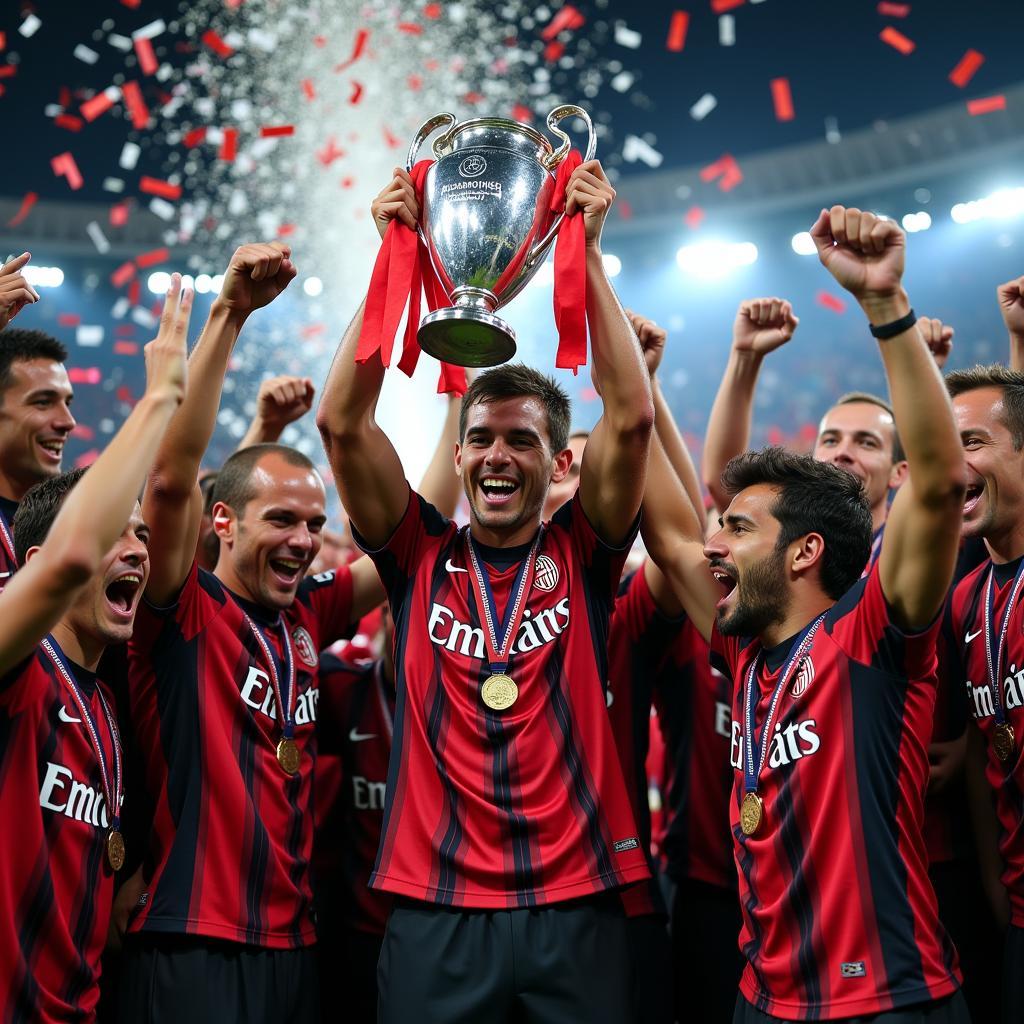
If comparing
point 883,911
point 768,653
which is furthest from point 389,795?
point 883,911

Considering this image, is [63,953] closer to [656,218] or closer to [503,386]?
[503,386]

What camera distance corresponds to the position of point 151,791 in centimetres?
275

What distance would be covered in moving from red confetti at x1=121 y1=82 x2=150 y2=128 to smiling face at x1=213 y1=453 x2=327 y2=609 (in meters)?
10.3

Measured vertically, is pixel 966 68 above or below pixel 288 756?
above

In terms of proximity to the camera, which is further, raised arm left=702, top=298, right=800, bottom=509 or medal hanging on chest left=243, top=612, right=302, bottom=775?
raised arm left=702, top=298, right=800, bottom=509

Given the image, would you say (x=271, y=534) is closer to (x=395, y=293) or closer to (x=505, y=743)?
(x=395, y=293)

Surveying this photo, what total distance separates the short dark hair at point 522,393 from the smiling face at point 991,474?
101cm

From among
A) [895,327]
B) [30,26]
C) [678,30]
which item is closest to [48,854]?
[895,327]

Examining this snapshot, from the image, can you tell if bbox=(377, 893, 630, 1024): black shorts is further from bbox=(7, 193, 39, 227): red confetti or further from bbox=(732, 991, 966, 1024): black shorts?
bbox=(7, 193, 39, 227): red confetti

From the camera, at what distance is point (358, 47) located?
1167 cm

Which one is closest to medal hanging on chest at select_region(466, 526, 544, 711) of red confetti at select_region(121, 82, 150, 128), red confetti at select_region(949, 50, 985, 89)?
red confetti at select_region(121, 82, 150, 128)

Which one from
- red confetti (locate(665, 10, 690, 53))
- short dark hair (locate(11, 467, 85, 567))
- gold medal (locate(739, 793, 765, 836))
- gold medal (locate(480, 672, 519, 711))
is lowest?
gold medal (locate(739, 793, 765, 836))

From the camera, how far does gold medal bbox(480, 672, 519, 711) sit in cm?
251

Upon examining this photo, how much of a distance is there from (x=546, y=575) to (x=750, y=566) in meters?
0.51
